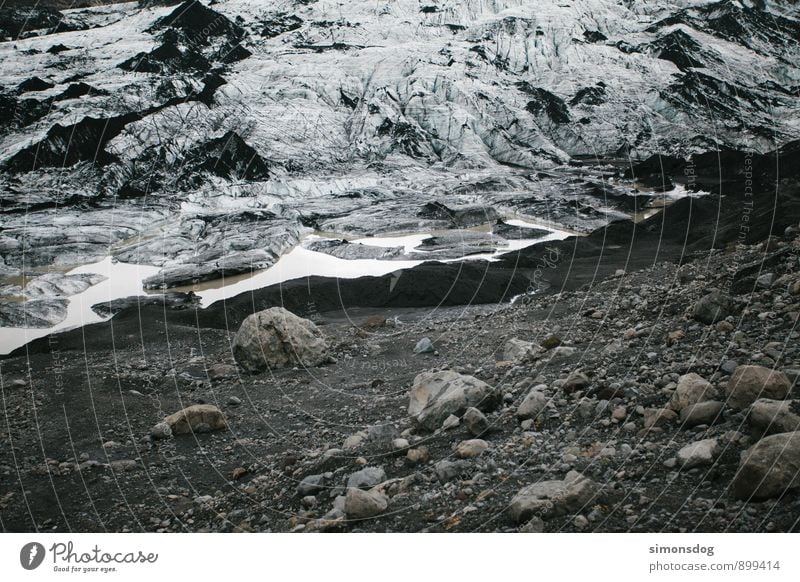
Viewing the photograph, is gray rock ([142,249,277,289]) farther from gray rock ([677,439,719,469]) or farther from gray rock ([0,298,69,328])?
gray rock ([677,439,719,469])

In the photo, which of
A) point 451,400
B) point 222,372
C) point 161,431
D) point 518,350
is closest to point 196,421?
point 161,431

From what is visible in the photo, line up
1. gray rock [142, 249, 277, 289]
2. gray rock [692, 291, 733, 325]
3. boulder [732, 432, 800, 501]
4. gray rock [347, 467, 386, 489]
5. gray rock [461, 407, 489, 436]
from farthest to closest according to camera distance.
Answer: gray rock [142, 249, 277, 289], gray rock [692, 291, 733, 325], gray rock [461, 407, 489, 436], gray rock [347, 467, 386, 489], boulder [732, 432, 800, 501]

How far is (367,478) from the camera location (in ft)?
13.4

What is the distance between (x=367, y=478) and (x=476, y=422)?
3.07ft

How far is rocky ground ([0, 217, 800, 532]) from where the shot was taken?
3.33 metres

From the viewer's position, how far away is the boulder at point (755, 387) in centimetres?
362

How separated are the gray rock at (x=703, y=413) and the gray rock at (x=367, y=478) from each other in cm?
202

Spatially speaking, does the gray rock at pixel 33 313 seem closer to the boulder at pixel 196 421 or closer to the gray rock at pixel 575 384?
the boulder at pixel 196 421

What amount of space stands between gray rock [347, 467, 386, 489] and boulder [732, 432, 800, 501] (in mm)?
2161

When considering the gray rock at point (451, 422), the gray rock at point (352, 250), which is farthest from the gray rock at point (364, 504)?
the gray rock at point (352, 250)

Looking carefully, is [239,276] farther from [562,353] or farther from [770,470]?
[770,470]

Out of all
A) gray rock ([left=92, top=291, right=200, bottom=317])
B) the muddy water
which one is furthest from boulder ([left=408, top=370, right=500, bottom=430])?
the muddy water
